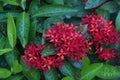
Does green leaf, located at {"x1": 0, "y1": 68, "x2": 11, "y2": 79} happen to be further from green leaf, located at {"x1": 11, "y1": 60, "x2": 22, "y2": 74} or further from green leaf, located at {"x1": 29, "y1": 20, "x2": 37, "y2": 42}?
green leaf, located at {"x1": 29, "y1": 20, "x2": 37, "y2": 42}

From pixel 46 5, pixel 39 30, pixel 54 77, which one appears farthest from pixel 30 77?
pixel 46 5

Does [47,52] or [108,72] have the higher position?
[47,52]

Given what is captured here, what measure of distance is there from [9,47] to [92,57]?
0.45 metres

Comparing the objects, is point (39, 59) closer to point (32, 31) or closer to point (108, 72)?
point (32, 31)

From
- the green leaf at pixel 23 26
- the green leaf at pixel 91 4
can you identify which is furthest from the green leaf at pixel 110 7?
the green leaf at pixel 23 26

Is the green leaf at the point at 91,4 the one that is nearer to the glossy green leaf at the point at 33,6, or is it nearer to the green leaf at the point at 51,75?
the glossy green leaf at the point at 33,6

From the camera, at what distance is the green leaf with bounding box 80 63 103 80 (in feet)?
4.68

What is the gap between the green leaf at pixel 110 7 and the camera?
175 cm

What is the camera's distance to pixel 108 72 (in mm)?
1537

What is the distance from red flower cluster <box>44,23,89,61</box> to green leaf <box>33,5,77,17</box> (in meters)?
0.13

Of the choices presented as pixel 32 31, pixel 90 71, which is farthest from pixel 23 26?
pixel 90 71

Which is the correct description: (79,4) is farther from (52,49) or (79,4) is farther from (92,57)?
(52,49)

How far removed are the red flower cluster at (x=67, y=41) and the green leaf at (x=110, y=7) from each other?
0.39 metres

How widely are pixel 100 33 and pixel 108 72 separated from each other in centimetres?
21
